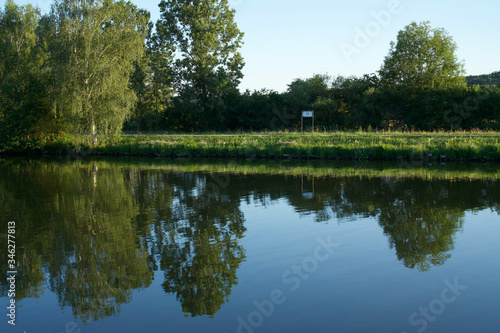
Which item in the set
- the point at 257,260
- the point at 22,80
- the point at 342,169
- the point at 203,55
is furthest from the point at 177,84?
the point at 257,260

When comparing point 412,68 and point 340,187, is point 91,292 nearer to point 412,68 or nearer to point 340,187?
point 340,187

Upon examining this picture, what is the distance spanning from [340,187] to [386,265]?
8788 millimetres

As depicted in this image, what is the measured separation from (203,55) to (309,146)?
22.9 meters

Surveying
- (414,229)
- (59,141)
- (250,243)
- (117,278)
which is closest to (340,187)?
(414,229)

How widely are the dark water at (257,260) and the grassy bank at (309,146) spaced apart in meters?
10.6

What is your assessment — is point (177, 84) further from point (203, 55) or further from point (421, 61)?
point (421, 61)

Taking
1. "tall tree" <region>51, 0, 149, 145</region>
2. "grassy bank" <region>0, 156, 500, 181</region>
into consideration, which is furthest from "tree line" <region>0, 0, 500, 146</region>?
"grassy bank" <region>0, 156, 500, 181</region>

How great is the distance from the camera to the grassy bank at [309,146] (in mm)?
25934

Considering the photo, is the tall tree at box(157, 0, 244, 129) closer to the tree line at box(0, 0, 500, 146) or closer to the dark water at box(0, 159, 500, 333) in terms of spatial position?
the tree line at box(0, 0, 500, 146)

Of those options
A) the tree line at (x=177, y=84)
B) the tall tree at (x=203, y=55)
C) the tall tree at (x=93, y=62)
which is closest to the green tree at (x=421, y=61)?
the tree line at (x=177, y=84)

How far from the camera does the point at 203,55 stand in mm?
46812

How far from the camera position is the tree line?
3275 cm

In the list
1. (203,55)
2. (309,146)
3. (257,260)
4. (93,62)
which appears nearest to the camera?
(257,260)

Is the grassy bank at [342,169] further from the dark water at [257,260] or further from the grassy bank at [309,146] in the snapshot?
the dark water at [257,260]
